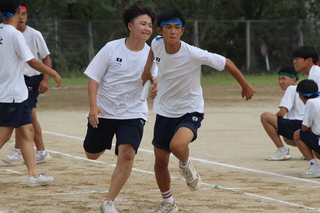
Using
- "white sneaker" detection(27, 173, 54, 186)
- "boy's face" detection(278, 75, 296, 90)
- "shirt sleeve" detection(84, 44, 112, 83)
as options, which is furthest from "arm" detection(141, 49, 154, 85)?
"boy's face" detection(278, 75, 296, 90)

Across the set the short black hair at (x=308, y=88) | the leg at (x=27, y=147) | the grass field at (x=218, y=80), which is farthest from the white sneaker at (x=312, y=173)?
the grass field at (x=218, y=80)

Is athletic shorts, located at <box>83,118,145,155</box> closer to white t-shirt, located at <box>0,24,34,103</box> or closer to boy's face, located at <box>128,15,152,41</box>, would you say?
boy's face, located at <box>128,15,152,41</box>

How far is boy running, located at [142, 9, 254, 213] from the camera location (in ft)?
19.9

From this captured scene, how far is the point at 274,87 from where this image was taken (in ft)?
79.3

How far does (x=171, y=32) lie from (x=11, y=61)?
6.52 feet

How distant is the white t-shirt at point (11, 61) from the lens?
7.00 m

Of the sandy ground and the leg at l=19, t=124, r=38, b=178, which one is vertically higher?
the leg at l=19, t=124, r=38, b=178

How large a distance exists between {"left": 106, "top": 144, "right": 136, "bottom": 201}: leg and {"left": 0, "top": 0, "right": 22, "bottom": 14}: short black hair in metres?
2.12

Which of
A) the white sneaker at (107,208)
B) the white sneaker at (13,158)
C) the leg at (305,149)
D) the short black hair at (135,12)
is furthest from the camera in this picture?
the white sneaker at (13,158)

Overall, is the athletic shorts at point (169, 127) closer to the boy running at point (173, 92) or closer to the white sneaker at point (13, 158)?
the boy running at point (173, 92)

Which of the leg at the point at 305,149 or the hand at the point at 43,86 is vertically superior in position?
the hand at the point at 43,86

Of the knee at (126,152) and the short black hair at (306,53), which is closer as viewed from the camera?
the knee at (126,152)

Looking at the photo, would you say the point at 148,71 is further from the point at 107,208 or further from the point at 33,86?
the point at 33,86

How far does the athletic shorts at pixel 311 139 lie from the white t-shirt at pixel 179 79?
7.37 feet
